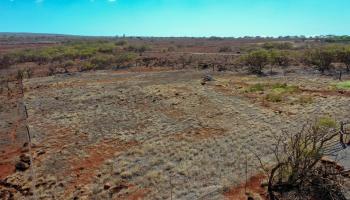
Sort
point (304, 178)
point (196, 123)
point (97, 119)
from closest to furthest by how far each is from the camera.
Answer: point (304, 178), point (196, 123), point (97, 119)

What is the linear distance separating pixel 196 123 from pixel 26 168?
7017mm

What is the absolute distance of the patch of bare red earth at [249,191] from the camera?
960cm

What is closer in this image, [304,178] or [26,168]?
[304,178]

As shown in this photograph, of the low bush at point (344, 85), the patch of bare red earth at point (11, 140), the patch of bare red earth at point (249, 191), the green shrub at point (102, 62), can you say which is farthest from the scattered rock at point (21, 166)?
the green shrub at point (102, 62)

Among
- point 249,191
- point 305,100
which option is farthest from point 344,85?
point 249,191

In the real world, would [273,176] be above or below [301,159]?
below

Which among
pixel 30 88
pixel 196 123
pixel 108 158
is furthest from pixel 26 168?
pixel 30 88

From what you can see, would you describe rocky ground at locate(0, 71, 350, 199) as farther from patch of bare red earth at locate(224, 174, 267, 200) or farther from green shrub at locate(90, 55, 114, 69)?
green shrub at locate(90, 55, 114, 69)

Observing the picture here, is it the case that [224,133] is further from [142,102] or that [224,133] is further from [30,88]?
[30,88]

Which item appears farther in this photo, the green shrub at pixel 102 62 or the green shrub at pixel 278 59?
the green shrub at pixel 102 62

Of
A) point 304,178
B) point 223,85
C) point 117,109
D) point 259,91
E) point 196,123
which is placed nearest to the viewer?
point 304,178

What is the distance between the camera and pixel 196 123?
15.8 m

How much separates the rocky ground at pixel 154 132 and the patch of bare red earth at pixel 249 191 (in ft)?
0.24

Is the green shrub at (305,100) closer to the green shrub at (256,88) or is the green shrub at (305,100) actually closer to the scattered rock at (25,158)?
the green shrub at (256,88)
